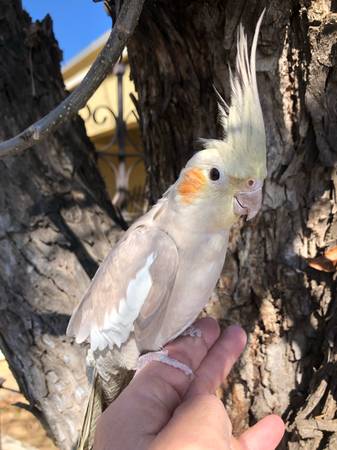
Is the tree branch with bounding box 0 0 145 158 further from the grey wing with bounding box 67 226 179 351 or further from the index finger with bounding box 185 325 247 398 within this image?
the index finger with bounding box 185 325 247 398

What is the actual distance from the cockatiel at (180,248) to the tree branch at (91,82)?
27 cm

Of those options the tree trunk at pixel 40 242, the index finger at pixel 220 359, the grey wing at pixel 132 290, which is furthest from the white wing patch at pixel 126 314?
the tree trunk at pixel 40 242

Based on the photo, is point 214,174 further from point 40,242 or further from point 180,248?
point 40,242

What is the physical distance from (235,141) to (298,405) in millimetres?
810

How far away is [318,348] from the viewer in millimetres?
1438

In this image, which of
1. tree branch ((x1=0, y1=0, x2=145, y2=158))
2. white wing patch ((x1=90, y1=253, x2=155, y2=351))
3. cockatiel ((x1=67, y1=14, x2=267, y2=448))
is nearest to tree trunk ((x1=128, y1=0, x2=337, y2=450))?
cockatiel ((x1=67, y1=14, x2=267, y2=448))

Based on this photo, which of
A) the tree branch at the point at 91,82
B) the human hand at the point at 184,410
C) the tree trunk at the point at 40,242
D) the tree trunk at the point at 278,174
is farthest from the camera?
the tree trunk at the point at 40,242

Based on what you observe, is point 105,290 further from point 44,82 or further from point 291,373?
point 44,82

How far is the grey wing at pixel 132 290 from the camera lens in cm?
123

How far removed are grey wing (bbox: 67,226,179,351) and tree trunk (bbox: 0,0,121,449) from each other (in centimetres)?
29

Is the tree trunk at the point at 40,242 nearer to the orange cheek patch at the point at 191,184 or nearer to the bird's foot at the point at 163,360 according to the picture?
the bird's foot at the point at 163,360

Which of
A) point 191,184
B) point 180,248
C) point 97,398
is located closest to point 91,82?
point 191,184

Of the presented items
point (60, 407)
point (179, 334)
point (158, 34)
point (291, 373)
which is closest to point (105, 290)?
point (179, 334)

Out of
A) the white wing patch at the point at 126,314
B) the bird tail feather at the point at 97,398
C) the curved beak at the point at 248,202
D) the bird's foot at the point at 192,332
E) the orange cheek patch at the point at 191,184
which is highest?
the orange cheek patch at the point at 191,184
